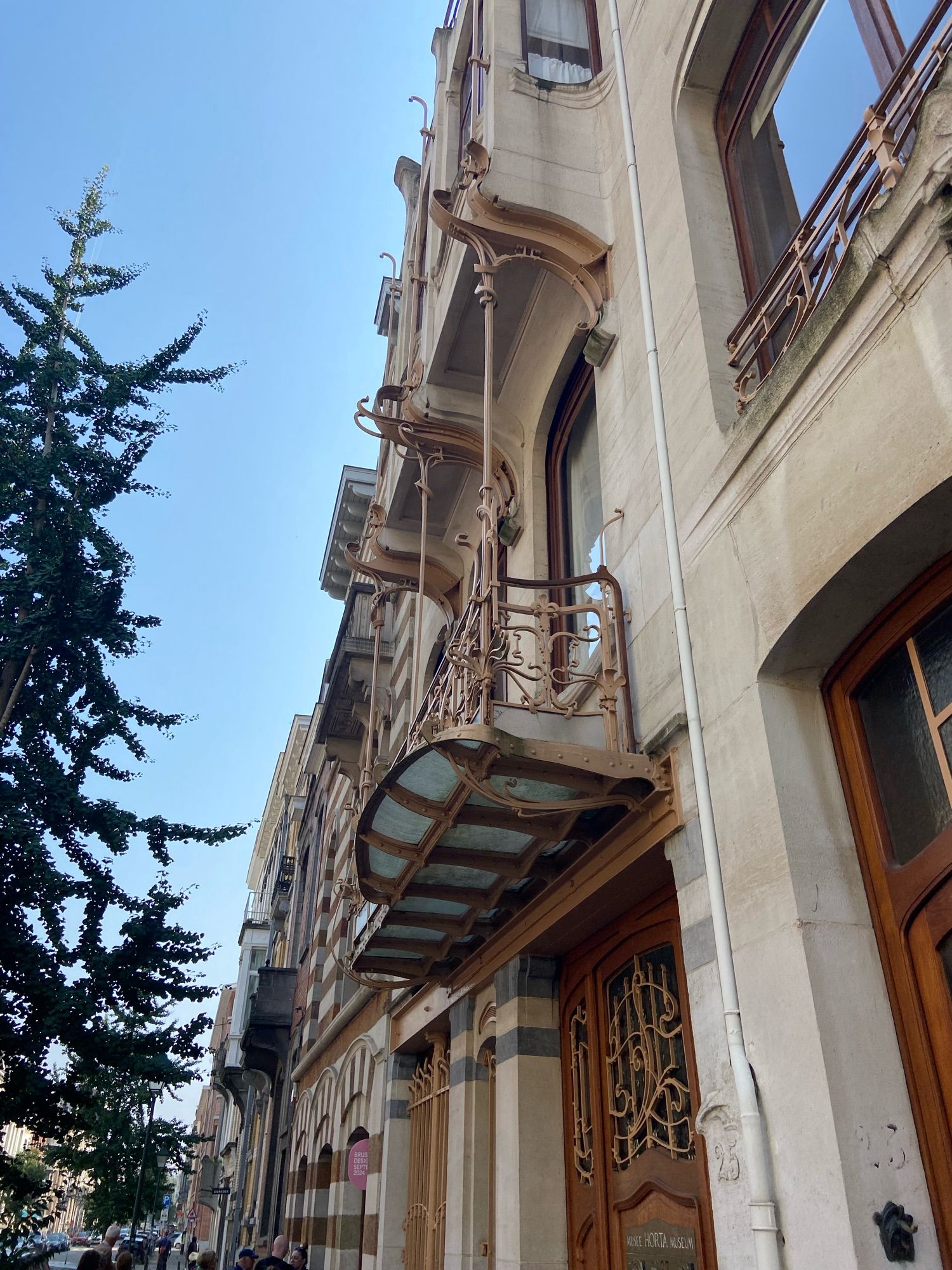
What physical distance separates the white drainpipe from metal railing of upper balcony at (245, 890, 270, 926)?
113 ft

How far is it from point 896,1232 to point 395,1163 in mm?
8166

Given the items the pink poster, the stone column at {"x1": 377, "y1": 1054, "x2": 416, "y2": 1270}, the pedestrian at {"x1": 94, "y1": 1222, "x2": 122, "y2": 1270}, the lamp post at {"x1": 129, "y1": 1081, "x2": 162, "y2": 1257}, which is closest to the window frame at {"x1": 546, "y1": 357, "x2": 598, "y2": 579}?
the stone column at {"x1": 377, "y1": 1054, "x2": 416, "y2": 1270}

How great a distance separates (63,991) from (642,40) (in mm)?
11728

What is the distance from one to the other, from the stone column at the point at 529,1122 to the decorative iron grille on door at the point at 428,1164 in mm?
2146

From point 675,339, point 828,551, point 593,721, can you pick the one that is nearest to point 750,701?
point 828,551

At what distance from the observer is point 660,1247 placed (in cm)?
522

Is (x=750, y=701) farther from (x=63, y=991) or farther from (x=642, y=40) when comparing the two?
(x=63, y=991)

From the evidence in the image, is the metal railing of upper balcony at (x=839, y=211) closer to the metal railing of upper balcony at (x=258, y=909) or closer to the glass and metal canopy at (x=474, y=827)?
the glass and metal canopy at (x=474, y=827)

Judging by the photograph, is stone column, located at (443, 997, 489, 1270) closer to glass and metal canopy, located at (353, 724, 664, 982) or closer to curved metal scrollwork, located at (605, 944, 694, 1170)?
glass and metal canopy, located at (353, 724, 664, 982)

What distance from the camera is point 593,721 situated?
609 centimetres

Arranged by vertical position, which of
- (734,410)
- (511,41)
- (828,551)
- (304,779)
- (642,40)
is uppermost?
(304,779)

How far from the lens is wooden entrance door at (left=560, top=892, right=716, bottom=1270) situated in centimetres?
511

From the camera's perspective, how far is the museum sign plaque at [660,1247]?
4.98m

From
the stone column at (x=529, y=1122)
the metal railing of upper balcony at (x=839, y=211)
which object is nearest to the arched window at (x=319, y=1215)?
the stone column at (x=529, y=1122)
